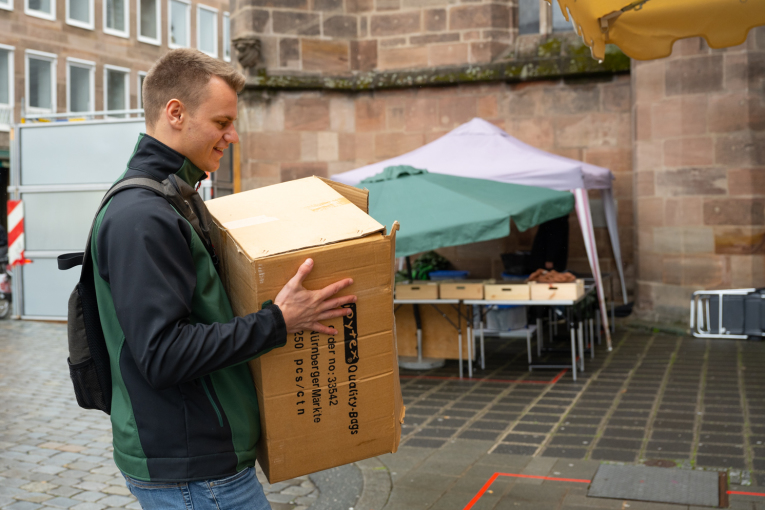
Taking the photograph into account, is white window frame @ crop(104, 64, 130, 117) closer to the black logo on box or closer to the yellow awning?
the yellow awning

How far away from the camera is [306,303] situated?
1.79 meters

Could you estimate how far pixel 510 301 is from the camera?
7148 mm

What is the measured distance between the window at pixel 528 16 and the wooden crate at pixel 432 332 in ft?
19.4

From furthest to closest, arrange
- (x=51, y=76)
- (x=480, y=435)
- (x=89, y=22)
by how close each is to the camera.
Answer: (x=89, y=22) → (x=51, y=76) → (x=480, y=435)

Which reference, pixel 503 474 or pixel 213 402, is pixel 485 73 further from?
pixel 213 402

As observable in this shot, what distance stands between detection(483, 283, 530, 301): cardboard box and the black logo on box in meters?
5.39

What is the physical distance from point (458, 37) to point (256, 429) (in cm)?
1075

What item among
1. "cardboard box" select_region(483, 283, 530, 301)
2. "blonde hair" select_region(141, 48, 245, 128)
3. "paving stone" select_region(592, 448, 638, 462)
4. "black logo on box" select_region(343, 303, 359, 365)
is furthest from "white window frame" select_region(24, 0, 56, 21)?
"black logo on box" select_region(343, 303, 359, 365)

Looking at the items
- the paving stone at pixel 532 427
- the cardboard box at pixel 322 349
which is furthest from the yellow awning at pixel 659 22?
the cardboard box at pixel 322 349

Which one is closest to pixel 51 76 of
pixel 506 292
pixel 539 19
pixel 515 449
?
pixel 539 19

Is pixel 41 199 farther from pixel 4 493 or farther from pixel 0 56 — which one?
pixel 0 56

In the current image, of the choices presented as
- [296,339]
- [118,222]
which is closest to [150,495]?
[296,339]

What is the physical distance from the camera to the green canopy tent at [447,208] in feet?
22.2

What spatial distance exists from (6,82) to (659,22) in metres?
23.5
